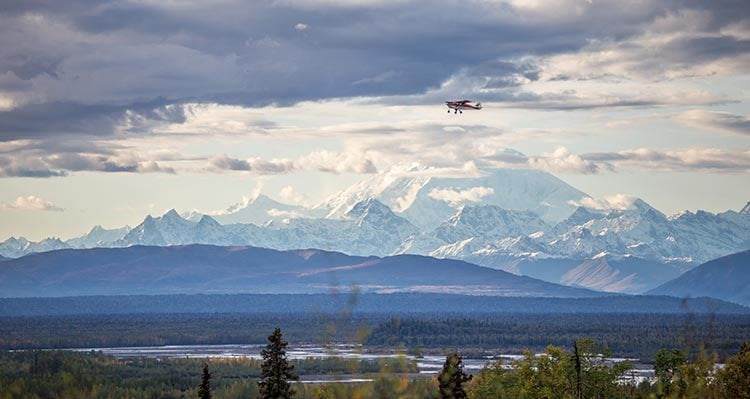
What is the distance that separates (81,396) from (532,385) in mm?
67481

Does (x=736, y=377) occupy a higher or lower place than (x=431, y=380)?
lower

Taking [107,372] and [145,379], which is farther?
[107,372]

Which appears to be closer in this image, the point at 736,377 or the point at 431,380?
the point at 736,377

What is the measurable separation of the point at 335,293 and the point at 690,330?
9.22 m

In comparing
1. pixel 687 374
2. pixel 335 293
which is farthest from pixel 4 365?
pixel 335 293

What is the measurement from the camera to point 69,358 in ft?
636

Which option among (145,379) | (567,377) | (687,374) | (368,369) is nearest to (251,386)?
(145,379)

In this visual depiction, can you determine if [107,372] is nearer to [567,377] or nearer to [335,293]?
[567,377]

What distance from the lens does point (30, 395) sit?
14450 cm

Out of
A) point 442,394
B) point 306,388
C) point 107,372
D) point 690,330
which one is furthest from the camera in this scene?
point 107,372

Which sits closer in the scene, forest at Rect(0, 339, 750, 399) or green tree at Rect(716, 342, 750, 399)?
forest at Rect(0, 339, 750, 399)

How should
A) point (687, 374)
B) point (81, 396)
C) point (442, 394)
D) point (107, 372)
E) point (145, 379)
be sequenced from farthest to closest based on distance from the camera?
point (107, 372) → point (145, 379) → point (81, 396) → point (687, 374) → point (442, 394)

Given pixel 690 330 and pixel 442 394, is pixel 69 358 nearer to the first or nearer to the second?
pixel 442 394

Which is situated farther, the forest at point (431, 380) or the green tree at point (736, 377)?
the green tree at point (736, 377)
